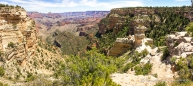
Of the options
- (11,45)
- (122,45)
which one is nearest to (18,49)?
(11,45)

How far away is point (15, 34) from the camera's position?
35094mm

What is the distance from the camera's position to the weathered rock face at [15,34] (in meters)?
32.9

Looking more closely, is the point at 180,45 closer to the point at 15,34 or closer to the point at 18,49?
the point at 18,49

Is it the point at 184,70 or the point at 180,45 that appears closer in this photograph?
the point at 184,70

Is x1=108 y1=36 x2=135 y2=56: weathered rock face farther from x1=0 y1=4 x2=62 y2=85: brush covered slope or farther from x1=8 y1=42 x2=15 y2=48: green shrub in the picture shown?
x1=8 y1=42 x2=15 y2=48: green shrub

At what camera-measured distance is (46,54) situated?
46719mm

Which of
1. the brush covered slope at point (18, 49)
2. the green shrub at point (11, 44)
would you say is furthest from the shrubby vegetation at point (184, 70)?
the green shrub at point (11, 44)

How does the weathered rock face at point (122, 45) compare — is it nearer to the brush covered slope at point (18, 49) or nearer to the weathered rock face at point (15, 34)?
the brush covered slope at point (18, 49)

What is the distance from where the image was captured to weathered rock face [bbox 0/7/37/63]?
108ft

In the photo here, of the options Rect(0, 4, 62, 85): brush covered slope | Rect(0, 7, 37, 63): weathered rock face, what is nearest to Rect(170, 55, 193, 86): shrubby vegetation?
Rect(0, 4, 62, 85): brush covered slope

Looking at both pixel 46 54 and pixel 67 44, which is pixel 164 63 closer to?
pixel 46 54

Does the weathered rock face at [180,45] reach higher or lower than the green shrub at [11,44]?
higher

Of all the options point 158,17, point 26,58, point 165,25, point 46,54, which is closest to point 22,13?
point 26,58

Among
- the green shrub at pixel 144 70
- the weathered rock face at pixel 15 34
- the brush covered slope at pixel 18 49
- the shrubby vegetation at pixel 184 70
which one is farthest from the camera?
the weathered rock face at pixel 15 34
